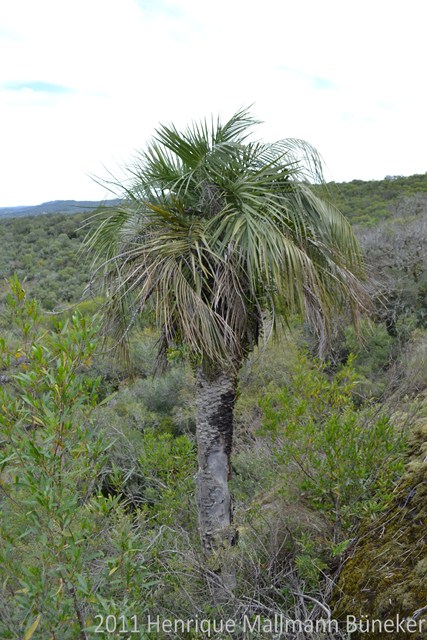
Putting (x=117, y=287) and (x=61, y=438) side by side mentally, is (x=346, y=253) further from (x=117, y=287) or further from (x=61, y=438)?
Result: (x=61, y=438)

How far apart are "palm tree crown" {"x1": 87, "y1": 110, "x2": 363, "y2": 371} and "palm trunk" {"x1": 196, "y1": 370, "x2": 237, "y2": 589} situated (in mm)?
256

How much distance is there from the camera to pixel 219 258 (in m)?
3.65

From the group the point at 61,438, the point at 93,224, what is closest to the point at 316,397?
the point at 61,438

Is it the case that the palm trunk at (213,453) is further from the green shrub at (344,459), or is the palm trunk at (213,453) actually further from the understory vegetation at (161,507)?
the green shrub at (344,459)

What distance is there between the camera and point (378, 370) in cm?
1138

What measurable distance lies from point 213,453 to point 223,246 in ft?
5.96

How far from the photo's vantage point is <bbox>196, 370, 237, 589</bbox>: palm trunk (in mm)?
4258

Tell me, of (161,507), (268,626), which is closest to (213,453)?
(161,507)

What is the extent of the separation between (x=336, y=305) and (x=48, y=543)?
292 centimetres

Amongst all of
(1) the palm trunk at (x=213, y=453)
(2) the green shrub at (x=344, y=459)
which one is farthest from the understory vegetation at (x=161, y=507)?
(1) the palm trunk at (x=213, y=453)

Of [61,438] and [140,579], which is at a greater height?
[61,438]

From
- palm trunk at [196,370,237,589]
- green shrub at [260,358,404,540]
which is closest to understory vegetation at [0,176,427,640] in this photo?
green shrub at [260,358,404,540]

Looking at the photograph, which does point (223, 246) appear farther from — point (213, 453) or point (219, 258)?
point (213, 453)

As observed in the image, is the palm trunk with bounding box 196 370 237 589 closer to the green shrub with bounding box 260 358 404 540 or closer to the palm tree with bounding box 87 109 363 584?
the palm tree with bounding box 87 109 363 584
